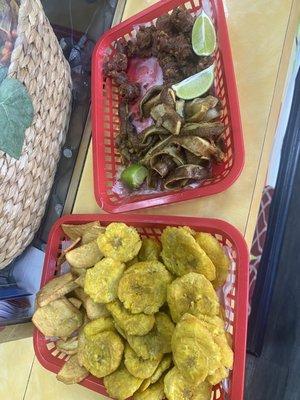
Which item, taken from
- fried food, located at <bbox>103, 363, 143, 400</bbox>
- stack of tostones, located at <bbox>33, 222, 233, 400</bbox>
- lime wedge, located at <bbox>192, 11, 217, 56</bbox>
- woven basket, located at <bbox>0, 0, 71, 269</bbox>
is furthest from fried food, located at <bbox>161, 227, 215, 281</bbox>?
lime wedge, located at <bbox>192, 11, 217, 56</bbox>

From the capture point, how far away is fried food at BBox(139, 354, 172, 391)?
951mm

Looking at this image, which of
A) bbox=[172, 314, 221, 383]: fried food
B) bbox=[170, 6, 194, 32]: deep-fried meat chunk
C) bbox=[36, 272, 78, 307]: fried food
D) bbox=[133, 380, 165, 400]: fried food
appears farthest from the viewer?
bbox=[170, 6, 194, 32]: deep-fried meat chunk

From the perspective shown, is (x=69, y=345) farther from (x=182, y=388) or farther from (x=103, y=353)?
(x=182, y=388)

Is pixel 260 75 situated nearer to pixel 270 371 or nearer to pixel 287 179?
pixel 287 179

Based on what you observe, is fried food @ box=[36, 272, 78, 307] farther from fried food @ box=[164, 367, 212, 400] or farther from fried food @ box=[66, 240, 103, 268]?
fried food @ box=[164, 367, 212, 400]

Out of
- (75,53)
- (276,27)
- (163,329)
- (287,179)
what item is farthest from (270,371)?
(75,53)

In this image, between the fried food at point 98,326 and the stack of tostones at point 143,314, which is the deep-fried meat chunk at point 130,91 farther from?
the fried food at point 98,326

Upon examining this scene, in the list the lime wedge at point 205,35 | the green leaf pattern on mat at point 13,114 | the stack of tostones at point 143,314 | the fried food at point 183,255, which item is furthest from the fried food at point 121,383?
the lime wedge at point 205,35

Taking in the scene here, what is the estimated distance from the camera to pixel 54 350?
3.79ft

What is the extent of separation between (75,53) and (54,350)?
2.73ft

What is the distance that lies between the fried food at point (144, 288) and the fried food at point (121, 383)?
0.43 feet

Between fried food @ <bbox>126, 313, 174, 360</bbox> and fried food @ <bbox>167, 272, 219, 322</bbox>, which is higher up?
fried food @ <bbox>167, 272, 219, 322</bbox>

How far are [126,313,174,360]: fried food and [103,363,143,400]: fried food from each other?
0.19 ft

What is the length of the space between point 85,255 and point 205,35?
0.59 metres
